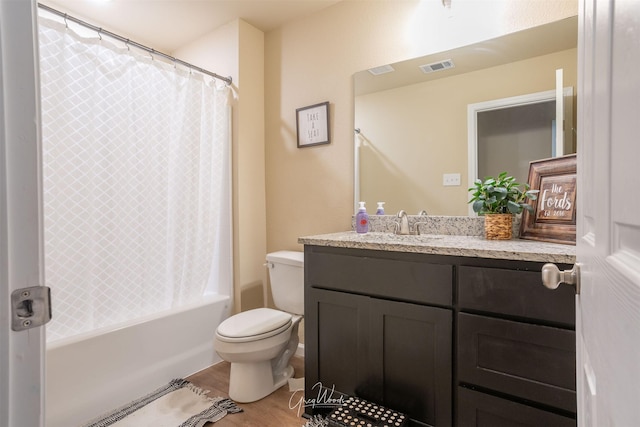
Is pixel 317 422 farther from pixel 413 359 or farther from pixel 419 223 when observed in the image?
pixel 419 223

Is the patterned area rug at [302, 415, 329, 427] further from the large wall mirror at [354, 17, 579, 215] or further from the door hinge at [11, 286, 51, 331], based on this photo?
the door hinge at [11, 286, 51, 331]

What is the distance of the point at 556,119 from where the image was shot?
58.2 inches

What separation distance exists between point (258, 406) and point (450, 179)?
165 centimetres

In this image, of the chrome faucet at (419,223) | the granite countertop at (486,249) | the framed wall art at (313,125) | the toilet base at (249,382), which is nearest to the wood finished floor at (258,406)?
the toilet base at (249,382)

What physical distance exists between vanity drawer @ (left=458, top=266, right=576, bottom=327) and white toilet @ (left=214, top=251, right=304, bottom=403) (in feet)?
3.45

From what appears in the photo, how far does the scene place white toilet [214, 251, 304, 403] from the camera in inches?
67.3

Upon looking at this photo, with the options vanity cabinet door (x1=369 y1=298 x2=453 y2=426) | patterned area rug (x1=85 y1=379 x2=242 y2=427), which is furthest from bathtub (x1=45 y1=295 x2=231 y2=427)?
vanity cabinet door (x1=369 y1=298 x2=453 y2=426)

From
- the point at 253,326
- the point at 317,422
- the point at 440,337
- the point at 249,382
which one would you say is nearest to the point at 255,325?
the point at 253,326

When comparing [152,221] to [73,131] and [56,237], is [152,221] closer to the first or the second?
[56,237]

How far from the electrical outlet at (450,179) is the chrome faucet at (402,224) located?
0.93ft

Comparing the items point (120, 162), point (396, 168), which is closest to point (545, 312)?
point (396, 168)

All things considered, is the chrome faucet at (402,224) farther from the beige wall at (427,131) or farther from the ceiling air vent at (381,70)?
the ceiling air vent at (381,70)

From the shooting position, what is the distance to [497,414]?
1162 mm

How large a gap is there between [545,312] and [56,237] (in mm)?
2088
